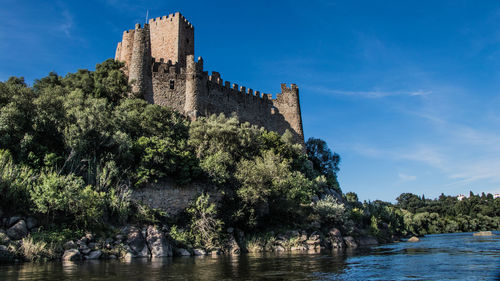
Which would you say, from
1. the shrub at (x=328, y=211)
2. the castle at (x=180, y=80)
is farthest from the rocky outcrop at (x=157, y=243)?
the castle at (x=180, y=80)

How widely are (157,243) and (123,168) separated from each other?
5.81m

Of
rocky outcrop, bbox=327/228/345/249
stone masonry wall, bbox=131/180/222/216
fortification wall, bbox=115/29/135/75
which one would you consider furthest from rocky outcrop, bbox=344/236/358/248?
fortification wall, bbox=115/29/135/75

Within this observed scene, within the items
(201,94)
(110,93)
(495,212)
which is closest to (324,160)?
(201,94)

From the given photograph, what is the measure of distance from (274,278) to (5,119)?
18.0 m

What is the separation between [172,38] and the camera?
133 ft

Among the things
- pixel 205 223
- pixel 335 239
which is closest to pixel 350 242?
pixel 335 239

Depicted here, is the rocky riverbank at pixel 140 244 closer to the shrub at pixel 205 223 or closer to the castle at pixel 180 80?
the shrub at pixel 205 223

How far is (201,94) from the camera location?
125 feet

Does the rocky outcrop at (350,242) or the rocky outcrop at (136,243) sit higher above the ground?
the rocky outcrop at (136,243)

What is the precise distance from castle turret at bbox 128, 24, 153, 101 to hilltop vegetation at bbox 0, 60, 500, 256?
112cm

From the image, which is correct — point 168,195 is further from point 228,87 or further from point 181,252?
point 228,87

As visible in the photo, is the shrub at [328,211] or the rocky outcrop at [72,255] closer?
the rocky outcrop at [72,255]

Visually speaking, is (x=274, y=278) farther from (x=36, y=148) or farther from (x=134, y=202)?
(x=36, y=148)

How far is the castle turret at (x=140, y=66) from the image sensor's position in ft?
115
